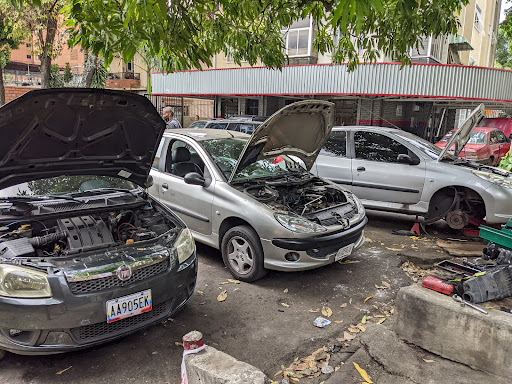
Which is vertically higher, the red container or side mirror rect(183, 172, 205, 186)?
side mirror rect(183, 172, 205, 186)

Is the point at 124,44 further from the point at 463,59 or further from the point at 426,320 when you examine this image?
the point at 463,59

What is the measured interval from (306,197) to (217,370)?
3086 mm

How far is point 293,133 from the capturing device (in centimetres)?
514

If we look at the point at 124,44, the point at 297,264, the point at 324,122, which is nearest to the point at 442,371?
the point at 297,264

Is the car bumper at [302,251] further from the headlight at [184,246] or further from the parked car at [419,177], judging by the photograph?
the parked car at [419,177]

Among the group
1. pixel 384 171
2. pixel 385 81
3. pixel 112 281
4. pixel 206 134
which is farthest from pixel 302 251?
pixel 385 81

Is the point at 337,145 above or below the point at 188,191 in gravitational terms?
above

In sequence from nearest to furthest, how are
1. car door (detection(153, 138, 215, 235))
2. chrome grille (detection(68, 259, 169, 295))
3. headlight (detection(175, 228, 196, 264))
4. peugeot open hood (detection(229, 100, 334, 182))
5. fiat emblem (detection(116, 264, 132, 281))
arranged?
1. chrome grille (detection(68, 259, 169, 295))
2. fiat emblem (detection(116, 264, 132, 281))
3. headlight (detection(175, 228, 196, 264))
4. peugeot open hood (detection(229, 100, 334, 182))
5. car door (detection(153, 138, 215, 235))

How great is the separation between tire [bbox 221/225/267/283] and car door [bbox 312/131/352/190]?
309cm

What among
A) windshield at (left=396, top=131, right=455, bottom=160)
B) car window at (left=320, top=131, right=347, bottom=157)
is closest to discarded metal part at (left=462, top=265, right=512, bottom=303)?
windshield at (left=396, top=131, right=455, bottom=160)

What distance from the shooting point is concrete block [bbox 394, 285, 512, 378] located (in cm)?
278

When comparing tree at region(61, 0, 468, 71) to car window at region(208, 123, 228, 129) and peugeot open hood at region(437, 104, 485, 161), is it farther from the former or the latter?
car window at region(208, 123, 228, 129)

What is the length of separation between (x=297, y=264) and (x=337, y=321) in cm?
72

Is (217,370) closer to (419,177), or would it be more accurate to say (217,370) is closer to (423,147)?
(419,177)
